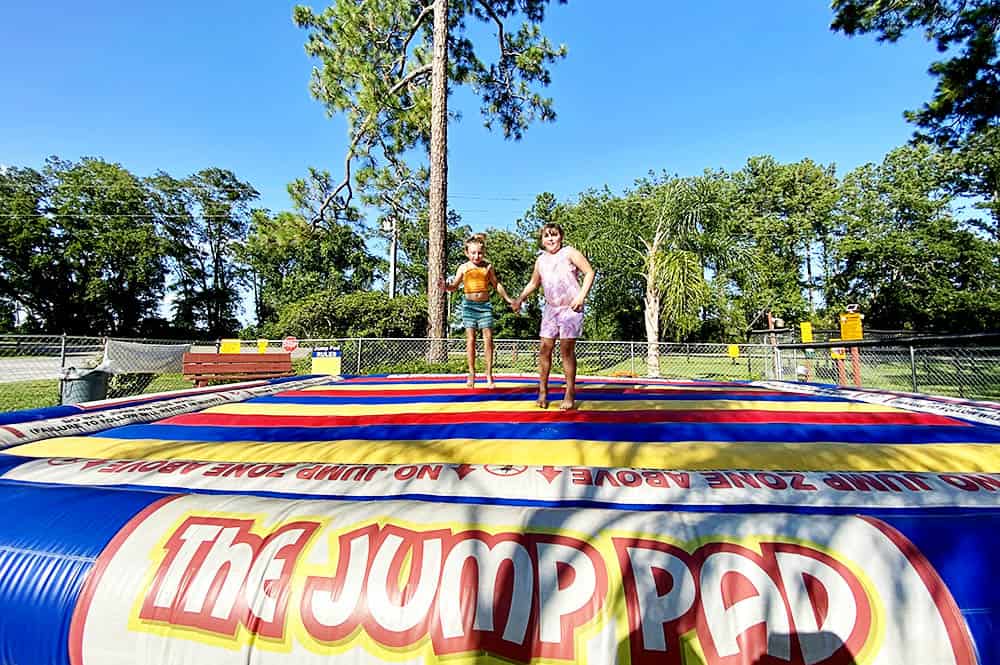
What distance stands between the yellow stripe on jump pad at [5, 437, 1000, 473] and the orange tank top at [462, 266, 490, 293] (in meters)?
2.03

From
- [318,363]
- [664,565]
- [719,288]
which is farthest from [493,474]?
[719,288]

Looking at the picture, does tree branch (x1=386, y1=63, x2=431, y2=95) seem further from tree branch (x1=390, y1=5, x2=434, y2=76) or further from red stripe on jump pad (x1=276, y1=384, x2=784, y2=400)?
red stripe on jump pad (x1=276, y1=384, x2=784, y2=400)

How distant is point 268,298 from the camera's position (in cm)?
3297

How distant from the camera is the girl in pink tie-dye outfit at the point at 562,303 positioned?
2.85 m

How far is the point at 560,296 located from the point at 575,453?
50.6 inches

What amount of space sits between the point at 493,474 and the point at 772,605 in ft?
3.03

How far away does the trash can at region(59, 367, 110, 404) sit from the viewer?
4953 millimetres

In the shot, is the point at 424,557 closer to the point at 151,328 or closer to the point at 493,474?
the point at 493,474

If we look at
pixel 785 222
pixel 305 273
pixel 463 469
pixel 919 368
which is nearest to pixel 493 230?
pixel 305 273

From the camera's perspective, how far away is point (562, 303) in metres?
2.93

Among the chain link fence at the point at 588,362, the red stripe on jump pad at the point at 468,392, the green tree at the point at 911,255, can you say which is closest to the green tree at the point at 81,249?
the chain link fence at the point at 588,362

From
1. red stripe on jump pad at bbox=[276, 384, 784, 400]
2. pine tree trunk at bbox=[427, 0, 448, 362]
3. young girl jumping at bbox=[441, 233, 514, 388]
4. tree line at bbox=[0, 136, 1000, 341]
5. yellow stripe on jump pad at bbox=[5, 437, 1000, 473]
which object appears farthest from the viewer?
tree line at bbox=[0, 136, 1000, 341]

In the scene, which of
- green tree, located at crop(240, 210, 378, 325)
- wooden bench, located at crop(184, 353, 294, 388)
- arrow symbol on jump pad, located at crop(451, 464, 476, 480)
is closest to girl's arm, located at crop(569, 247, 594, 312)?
arrow symbol on jump pad, located at crop(451, 464, 476, 480)

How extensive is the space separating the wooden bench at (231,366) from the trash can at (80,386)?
989mm
